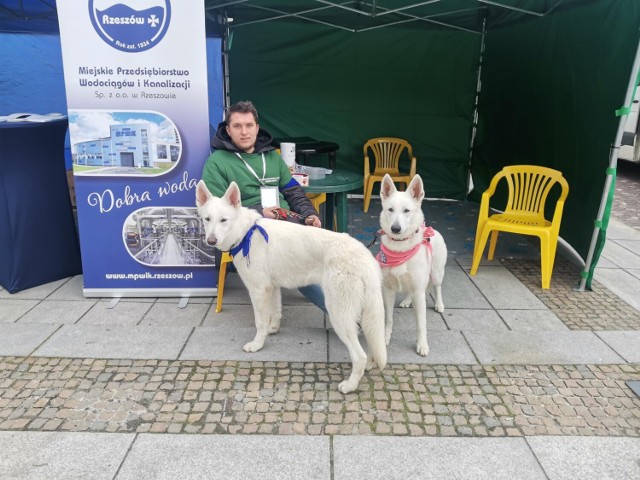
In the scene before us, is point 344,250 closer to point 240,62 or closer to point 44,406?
point 44,406

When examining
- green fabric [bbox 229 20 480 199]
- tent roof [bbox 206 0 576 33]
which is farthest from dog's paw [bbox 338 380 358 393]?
tent roof [bbox 206 0 576 33]

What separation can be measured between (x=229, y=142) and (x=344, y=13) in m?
5.19

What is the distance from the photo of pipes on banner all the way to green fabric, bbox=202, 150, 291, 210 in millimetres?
348

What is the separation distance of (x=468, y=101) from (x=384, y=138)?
1798 millimetres

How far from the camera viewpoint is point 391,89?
838 centimetres

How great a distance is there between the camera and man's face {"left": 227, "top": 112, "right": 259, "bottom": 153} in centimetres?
367

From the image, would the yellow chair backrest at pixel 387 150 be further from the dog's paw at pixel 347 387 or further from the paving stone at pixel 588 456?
the paving stone at pixel 588 456

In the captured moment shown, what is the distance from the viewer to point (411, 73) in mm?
8305

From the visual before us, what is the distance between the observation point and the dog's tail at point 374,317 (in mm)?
2736

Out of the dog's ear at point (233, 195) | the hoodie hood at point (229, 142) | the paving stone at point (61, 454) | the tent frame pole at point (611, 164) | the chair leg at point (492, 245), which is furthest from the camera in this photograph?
the chair leg at point (492, 245)

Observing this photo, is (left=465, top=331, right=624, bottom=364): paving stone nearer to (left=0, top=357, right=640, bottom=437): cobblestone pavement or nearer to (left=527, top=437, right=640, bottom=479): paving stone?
(left=0, top=357, right=640, bottom=437): cobblestone pavement

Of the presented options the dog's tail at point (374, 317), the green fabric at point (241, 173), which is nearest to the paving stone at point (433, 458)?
the dog's tail at point (374, 317)

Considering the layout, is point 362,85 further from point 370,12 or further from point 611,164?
point 611,164

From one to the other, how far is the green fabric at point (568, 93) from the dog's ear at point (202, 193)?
13.0 ft
